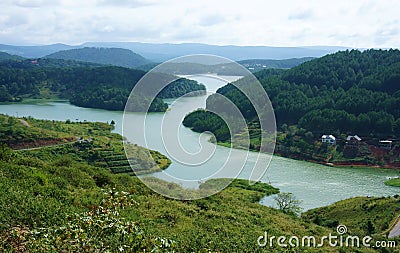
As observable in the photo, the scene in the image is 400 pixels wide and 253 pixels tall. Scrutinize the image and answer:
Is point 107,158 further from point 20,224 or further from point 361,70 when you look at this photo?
point 361,70

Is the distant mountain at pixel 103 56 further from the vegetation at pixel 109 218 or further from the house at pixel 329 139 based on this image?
the vegetation at pixel 109 218

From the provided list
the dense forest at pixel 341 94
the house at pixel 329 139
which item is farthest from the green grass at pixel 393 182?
the dense forest at pixel 341 94

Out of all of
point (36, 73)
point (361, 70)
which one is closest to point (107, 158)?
point (361, 70)

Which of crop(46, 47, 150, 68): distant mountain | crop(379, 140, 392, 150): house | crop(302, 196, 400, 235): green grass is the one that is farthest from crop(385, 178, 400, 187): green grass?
crop(46, 47, 150, 68): distant mountain

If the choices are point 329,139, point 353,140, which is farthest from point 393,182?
point 329,139

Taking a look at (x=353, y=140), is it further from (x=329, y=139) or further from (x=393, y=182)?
(x=393, y=182)

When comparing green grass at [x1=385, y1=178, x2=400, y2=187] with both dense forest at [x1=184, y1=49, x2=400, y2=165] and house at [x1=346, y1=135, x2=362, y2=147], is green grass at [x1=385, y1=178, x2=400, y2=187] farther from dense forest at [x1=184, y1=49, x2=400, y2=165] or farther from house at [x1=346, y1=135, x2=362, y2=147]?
dense forest at [x1=184, y1=49, x2=400, y2=165]
